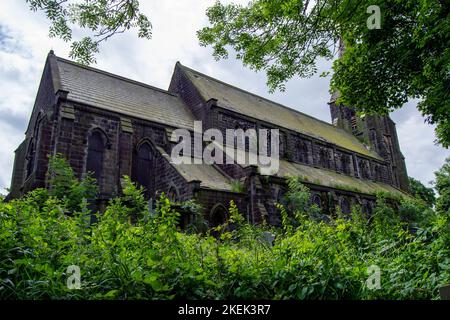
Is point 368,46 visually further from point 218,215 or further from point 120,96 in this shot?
point 120,96

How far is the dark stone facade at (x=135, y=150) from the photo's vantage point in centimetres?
1703

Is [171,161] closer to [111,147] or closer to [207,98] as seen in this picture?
[111,147]

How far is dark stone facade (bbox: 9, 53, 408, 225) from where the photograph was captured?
55.9 feet

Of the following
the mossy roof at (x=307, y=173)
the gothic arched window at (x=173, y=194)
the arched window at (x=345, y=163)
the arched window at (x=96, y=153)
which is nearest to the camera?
the gothic arched window at (x=173, y=194)

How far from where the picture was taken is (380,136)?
42875 mm

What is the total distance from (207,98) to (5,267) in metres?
21.2

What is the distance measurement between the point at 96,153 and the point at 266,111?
1709 centimetres

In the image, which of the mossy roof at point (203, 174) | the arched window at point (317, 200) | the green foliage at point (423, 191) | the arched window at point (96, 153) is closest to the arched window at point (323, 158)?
the arched window at point (317, 200)

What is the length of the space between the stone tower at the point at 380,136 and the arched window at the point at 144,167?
31.2 metres

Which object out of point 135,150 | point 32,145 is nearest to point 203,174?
point 135,150

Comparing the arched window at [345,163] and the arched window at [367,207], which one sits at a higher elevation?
the arched window at [345,163]

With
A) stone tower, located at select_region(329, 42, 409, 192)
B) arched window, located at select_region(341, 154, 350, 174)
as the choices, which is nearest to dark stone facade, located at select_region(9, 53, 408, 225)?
arched window, located at select_region(341, 154, 350, 174)

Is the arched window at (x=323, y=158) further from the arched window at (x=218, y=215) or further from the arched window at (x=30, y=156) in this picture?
the arched window at (x=30, y=156)
